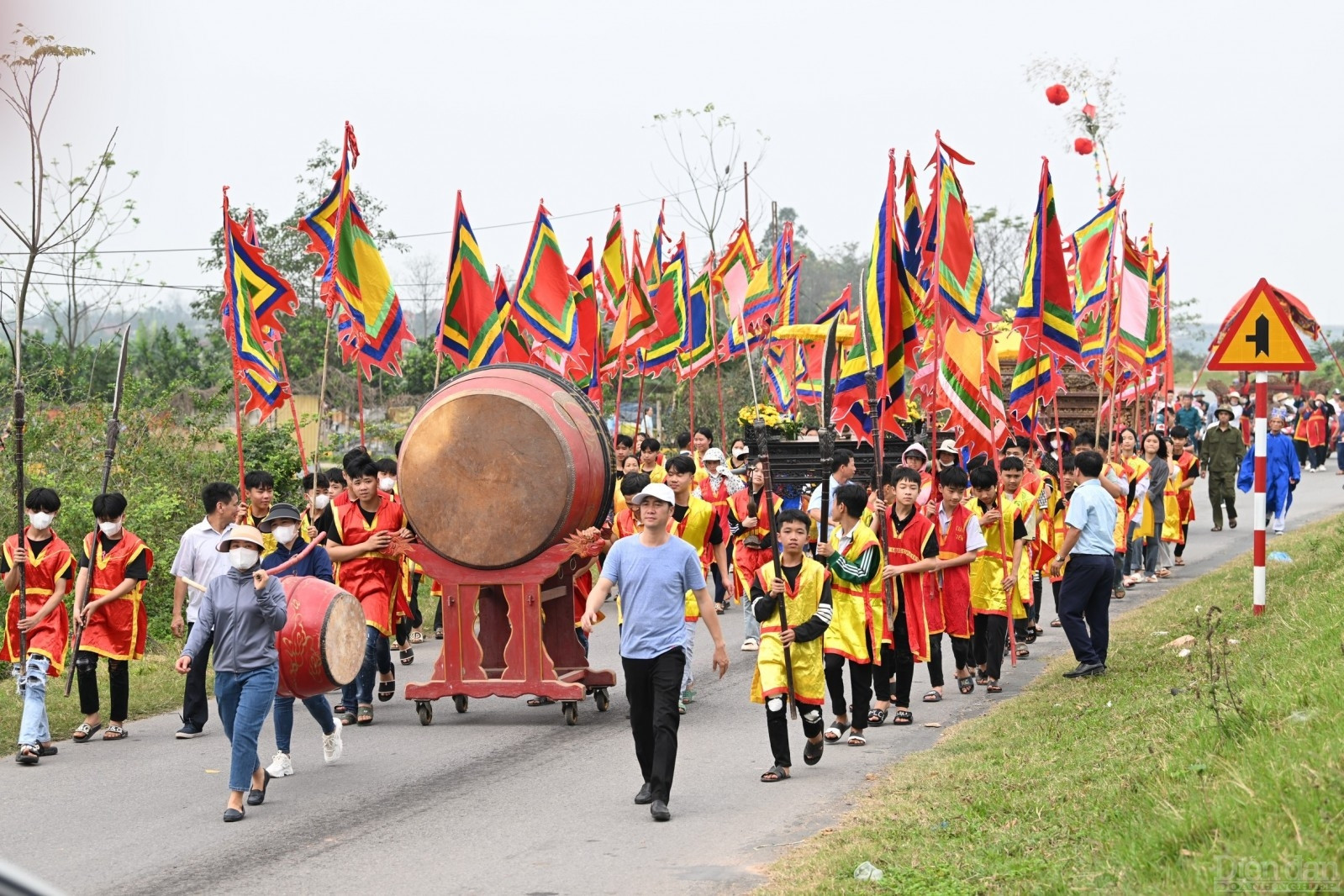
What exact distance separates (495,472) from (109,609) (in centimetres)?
280

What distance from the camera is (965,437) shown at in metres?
14.3

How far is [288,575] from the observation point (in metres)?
9.95

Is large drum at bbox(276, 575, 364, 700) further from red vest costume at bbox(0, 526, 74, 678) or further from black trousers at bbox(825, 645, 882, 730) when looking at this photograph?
black trousers at bbox(825, 645, 882, 730)

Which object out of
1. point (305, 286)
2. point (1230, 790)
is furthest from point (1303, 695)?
point (305, 286)

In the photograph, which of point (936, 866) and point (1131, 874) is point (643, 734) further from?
point (1131, 874)

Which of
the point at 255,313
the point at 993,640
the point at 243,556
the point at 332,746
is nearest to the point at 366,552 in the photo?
the point at 332,746

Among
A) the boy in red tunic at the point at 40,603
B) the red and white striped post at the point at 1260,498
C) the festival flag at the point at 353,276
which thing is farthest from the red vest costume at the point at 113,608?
the red and white striped post at the point at 1260,498

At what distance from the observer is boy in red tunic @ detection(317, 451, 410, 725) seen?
445 inches

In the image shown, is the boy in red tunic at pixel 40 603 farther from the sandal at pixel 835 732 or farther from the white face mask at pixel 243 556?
the sandal at pixel 835 732

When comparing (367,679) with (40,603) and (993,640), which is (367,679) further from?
(993,640)

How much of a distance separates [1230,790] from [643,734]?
3350mm

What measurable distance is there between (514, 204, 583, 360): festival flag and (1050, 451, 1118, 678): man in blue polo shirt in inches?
226

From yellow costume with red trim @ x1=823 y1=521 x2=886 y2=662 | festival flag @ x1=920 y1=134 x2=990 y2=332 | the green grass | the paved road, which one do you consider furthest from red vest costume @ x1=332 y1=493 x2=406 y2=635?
festival flag @ x1=920 y1=134 x2=990 y2=332

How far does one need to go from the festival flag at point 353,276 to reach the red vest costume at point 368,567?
10.6ft
